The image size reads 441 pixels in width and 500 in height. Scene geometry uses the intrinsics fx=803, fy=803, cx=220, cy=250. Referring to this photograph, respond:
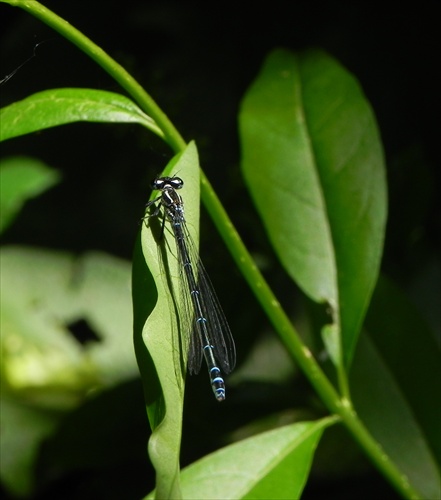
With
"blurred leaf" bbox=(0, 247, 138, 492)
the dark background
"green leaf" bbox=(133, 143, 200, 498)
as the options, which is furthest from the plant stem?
"blurred leaf" bbox=(0, 247, 138, 492)

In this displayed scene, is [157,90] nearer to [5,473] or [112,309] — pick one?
[112,309]

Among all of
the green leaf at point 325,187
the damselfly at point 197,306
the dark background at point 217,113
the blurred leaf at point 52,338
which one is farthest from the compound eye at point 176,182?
the blurred leaf at point 52,338

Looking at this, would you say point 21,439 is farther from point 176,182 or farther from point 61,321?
point 176,182

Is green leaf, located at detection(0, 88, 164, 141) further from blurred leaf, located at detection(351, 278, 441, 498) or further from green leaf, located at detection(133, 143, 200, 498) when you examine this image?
blurred leaf, located at detection(351, 278, 441, 498)

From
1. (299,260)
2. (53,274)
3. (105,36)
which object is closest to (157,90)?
(105,36)

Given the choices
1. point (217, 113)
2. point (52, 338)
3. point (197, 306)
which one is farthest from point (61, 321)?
point (217, 113)
